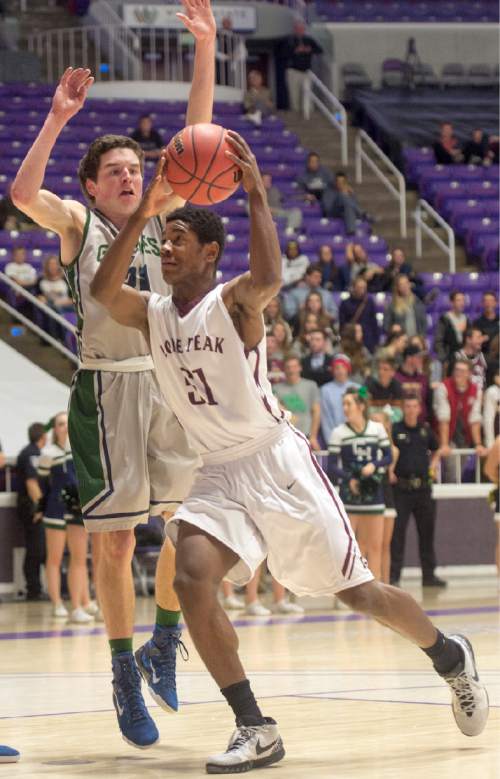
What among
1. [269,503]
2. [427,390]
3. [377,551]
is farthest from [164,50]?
[269,503]

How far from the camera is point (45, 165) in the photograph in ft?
19.6

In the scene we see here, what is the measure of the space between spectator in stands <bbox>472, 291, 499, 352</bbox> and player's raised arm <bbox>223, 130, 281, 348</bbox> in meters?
12.1

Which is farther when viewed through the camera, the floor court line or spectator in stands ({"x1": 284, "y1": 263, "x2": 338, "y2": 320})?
spectator in stands ({"x1": 284, "y1": 263, "x2": 338, "y2": 320})

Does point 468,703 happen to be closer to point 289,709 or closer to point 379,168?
point 289,709

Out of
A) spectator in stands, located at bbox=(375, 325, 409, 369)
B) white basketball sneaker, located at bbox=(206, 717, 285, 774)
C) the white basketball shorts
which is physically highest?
the white basketball shorts

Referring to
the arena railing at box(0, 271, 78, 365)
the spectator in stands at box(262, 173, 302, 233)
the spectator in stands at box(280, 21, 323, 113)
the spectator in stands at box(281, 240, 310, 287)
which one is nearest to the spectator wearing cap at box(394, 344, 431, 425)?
the spectator in stands at box(281, 240, 310, 287)

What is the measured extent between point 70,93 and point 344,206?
50.5ft

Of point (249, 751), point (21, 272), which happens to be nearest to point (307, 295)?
point (21, 272)

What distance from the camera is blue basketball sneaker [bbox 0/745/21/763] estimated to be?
5371 millimetres

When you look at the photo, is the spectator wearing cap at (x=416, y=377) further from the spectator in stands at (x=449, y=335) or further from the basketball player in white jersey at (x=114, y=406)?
the basketball player in white jersey at (x=114, y=406)

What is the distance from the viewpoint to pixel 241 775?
508 centimetres

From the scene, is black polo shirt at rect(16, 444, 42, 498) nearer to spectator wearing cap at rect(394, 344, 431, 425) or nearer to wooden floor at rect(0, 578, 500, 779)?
wooden floor at rect(0, 578, 500, 779)

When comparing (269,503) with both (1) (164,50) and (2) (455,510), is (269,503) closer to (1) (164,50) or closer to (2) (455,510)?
(2) (455,510)

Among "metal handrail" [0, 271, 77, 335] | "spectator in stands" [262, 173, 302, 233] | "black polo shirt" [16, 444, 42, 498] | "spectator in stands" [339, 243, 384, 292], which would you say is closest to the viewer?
"black polo shirt" [16, 444, 42, 498]
